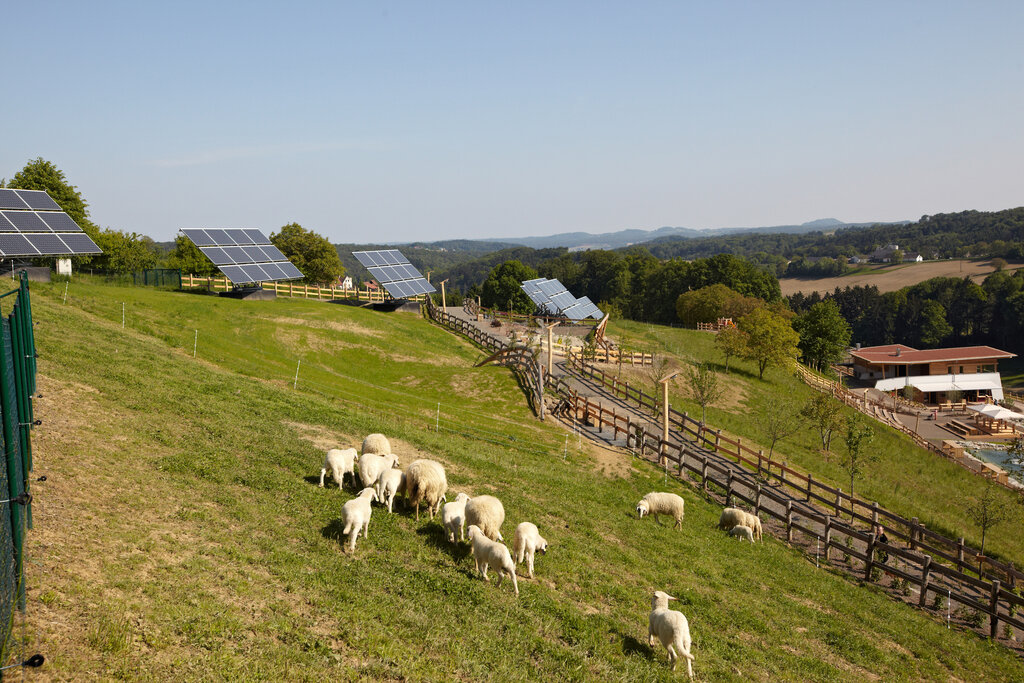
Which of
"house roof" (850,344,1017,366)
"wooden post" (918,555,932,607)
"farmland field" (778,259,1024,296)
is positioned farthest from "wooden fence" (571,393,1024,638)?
"farmland field" (778,259,1024,296)

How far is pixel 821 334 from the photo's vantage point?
7094 cm

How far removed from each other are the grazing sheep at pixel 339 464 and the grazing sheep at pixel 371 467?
26 cm

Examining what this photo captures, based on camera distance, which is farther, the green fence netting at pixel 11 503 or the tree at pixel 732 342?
the tree at pixel 732 342

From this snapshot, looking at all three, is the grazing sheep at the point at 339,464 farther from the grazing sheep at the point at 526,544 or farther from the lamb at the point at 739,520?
the lamb at the point at 739,520

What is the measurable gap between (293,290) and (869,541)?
5059 cm

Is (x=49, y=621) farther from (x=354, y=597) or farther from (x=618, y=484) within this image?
(x=618, y=484)

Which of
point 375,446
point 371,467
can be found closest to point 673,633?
point 371,467

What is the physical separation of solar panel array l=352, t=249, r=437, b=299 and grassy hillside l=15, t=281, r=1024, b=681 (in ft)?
109

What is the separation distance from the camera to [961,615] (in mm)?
16219

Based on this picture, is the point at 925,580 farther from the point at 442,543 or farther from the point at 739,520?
the point at 442,543

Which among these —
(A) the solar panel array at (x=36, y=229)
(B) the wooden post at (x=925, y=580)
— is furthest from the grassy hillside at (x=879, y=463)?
(A) the solar panel array at (x=36, y=229)

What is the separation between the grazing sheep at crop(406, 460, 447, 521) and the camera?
42.3 ft

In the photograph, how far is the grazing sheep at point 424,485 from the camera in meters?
12.9

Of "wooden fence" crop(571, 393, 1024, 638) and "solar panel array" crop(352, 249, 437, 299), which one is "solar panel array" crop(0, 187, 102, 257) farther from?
"wooden fence" crop(571, 393, 1024, 638)
